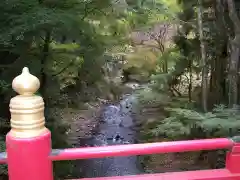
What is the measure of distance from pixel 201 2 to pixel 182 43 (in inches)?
59.2

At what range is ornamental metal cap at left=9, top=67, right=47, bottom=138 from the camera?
1.73m

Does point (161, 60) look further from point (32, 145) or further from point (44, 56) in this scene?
point (32, 145)

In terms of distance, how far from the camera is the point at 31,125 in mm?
1773

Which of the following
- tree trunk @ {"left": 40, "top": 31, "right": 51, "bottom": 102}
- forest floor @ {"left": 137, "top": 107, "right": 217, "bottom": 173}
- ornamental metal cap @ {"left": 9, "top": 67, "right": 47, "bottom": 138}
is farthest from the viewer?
forest floor @ {"left": 137, "top": 107, "right": 217, "bottom": 173}

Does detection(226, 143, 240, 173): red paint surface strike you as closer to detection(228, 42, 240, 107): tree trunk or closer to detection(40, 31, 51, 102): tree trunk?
detection(228, 42, 240, 107): tree trunk

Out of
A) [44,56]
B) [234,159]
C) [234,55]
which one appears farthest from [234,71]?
[234,159]

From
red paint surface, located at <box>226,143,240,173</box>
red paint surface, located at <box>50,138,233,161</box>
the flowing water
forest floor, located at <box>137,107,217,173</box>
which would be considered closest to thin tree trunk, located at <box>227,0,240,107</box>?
forest floor, located at <box>137,107,217,173</box>

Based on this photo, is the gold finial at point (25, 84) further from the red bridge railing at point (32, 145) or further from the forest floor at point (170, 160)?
the forest floor at point (170, 160)

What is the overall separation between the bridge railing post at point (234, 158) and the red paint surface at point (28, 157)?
1250mm

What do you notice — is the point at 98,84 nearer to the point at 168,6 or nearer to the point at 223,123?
the point at 168,6

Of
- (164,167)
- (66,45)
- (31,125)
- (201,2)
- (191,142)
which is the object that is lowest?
(164,167)

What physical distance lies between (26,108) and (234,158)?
145 cm

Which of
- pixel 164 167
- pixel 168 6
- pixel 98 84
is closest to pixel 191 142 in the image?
pixel 164 167

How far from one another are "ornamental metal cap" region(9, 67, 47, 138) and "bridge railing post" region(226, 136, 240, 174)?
1312 millimetres
